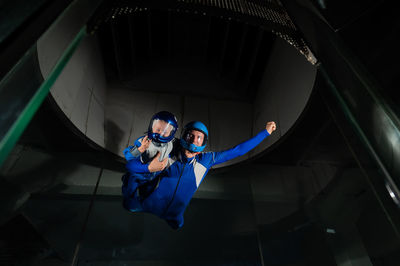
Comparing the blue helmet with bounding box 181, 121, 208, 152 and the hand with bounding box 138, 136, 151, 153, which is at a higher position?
the blue helmet with bounding box 181, 121, 208, 152

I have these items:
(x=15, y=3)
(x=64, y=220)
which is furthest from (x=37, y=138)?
(x=15, y=3)

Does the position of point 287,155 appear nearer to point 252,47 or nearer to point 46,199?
point 252,47

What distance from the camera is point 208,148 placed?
5098 millimetres

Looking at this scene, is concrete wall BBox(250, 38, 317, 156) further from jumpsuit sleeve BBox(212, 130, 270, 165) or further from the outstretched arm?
jumpsuit sleeve BBox(212, 130, 270, 165)

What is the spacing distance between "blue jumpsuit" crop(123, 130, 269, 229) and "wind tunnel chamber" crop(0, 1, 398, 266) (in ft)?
4.62

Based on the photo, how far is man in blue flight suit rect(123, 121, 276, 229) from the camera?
264 cm

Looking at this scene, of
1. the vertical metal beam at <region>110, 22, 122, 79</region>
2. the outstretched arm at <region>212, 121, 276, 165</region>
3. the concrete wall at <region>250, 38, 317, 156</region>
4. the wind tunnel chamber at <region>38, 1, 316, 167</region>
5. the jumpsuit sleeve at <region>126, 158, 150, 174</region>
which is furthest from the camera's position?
the vertical metal beam at <region>110, 22, 122, 79</region>

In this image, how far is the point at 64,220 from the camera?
156 inches

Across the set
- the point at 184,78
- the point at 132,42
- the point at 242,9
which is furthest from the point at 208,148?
the point at 132,42

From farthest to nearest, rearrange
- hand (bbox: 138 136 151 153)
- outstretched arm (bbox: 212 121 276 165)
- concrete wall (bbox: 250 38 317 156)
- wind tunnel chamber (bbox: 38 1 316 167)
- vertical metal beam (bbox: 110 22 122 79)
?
vertical metal beam (bbox: 110 22 122 79), wind tunnel chamber (bbox: 38 1 316 167), concrete wall (bbox: 250 38 317 156), outstretched arm (bbox: 212 121 276 165), hand (bbox: 138 136 151 153)

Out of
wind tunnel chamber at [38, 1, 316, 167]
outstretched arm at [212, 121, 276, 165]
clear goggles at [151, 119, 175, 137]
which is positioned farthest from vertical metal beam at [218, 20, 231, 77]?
clear goggles at [151, 119, 175, 137]

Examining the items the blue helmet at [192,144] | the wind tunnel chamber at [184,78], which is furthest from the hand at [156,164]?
the wind tunnel chamber at [184,78]

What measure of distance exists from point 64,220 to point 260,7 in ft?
16.1

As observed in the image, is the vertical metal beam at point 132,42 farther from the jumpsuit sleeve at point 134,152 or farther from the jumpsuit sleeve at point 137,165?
the jumpsuit sleeve at point 137,165
